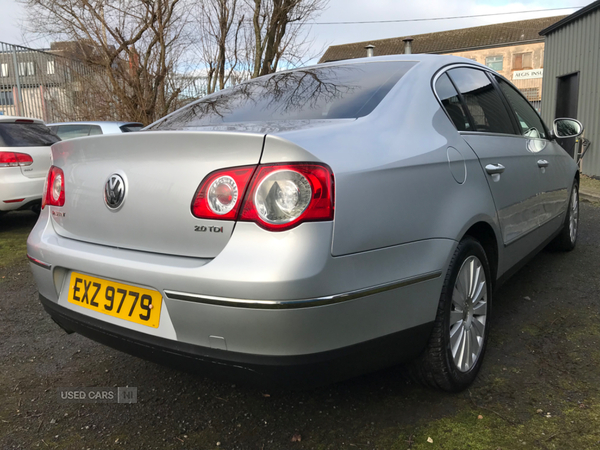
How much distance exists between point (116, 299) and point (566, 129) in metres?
3.63

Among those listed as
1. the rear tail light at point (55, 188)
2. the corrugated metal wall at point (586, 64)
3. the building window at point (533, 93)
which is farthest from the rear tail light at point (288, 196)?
the building window at point (533, 93)

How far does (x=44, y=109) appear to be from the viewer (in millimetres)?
13492

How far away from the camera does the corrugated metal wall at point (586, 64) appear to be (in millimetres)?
10188

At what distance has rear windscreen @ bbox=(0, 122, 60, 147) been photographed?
5.73m

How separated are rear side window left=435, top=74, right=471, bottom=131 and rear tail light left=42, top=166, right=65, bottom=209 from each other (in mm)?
1685

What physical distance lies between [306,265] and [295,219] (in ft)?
0.47

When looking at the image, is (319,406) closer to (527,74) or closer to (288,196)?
(288,196)

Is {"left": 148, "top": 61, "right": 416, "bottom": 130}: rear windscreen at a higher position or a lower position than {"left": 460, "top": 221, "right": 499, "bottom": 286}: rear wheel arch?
higher

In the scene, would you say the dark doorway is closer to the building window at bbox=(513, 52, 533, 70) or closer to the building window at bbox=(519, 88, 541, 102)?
the building window at bbox=(519, 88, 541, 102)

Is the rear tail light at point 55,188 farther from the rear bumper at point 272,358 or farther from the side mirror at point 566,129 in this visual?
the side mirror at point 566,129

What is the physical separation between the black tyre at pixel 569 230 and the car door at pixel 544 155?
0.34 m

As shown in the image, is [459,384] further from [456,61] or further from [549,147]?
[549,147]

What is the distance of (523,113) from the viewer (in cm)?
342

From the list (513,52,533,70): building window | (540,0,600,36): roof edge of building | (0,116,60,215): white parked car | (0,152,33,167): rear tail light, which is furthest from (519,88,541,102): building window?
(0,152,33,167): rear tail light
